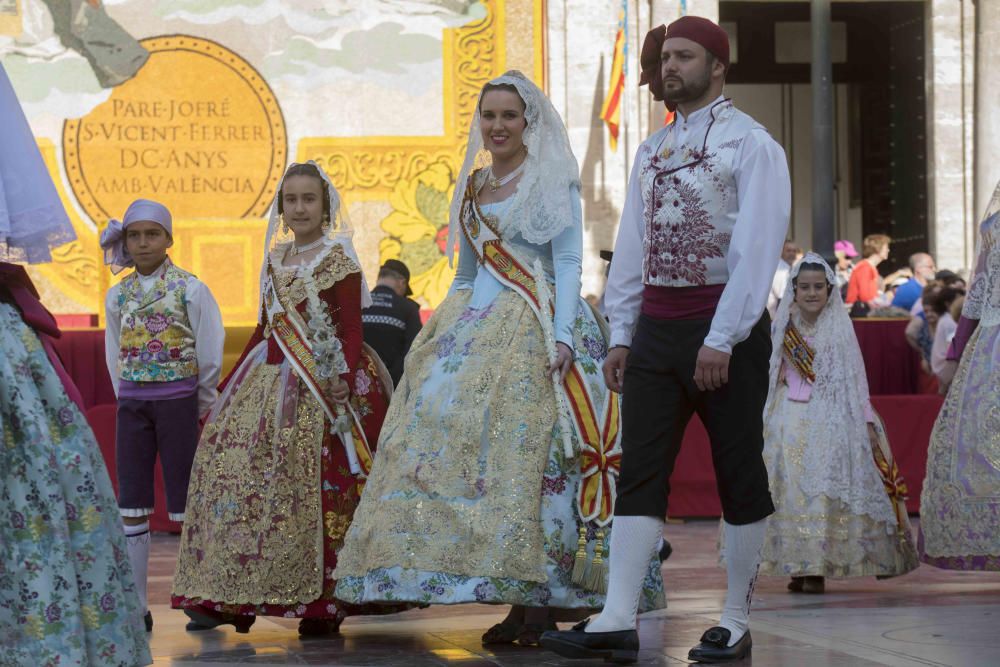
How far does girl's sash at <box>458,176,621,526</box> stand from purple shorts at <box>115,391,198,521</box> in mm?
1369

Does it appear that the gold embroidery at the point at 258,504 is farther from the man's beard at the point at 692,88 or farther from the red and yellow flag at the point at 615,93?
the red and yellow flag at the point at 615,93

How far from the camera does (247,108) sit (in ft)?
53.5

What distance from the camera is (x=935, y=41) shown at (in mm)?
17062

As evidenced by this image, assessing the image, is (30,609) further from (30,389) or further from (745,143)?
(745,143)

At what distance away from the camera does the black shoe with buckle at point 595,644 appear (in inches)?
178

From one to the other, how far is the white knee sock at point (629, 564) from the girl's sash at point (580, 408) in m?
0.39

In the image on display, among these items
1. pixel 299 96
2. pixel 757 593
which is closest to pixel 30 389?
pixel 757 593

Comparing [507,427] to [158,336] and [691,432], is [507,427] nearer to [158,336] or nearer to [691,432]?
[158,336]

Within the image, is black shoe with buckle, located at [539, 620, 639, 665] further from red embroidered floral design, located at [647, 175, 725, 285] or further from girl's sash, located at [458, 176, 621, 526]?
red embroidered floral design, located at [647, 175, 725, 285]

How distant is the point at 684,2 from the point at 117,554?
1358 cm

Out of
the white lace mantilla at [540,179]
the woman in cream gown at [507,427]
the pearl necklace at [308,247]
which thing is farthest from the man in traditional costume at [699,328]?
the pearl necklace at [308,247]

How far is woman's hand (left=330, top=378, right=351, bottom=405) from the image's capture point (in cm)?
572

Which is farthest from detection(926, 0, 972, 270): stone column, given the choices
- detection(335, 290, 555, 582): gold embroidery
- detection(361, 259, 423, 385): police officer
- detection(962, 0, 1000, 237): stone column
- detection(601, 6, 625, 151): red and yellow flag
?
detection(335, 290, 555, 582): gold embroidery

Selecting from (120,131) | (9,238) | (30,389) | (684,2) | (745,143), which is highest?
(684,2)
